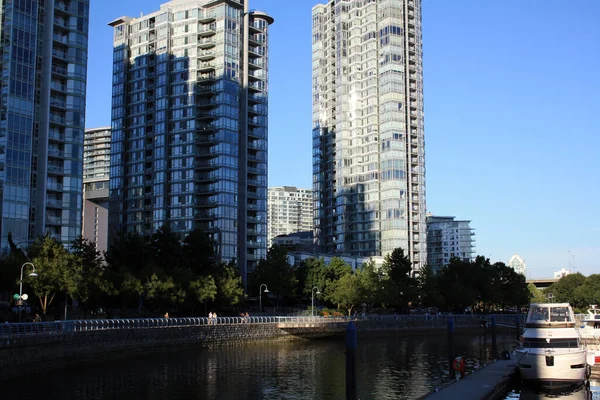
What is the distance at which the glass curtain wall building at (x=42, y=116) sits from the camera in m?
113

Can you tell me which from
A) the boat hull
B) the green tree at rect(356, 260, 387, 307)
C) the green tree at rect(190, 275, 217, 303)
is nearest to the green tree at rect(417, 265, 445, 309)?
the green tree at rect(356, 260, 387, 307)

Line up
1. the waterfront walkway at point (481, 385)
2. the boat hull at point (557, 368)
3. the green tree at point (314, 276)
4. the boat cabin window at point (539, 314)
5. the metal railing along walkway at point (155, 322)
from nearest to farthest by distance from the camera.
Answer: the waterfront walkway at point (481, 385)
the boat hull at point (557, 368)
the boat cabin window at point (539, 314)
the metal railing along walkway at point (155, 322)
the green tree at point (314, 276)

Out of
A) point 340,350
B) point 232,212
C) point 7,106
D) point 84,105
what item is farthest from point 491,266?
point 7,106

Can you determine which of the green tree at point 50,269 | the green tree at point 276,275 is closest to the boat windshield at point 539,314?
the green tree at point 50,269

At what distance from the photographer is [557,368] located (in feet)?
157

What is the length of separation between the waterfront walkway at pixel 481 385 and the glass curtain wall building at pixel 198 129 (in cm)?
10773

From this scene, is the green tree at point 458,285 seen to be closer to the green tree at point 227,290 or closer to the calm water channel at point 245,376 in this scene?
the green tree at point 227,290

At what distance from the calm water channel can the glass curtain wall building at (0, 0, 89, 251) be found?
165 ft

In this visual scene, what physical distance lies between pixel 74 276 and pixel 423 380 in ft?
127

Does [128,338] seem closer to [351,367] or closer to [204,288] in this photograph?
[204,288]

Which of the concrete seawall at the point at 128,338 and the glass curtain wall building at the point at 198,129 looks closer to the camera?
the concrete seawall at the point at 128,338

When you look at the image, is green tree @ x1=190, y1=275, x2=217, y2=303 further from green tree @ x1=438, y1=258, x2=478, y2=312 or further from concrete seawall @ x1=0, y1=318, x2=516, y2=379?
green tree @ x1=438, y1=258, x2=478, y2=312

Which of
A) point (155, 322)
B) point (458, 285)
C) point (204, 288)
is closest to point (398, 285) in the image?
point (458, 285)

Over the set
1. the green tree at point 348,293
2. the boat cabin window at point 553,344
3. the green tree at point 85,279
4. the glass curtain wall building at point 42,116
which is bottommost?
the boat cabin window at point 553,344
